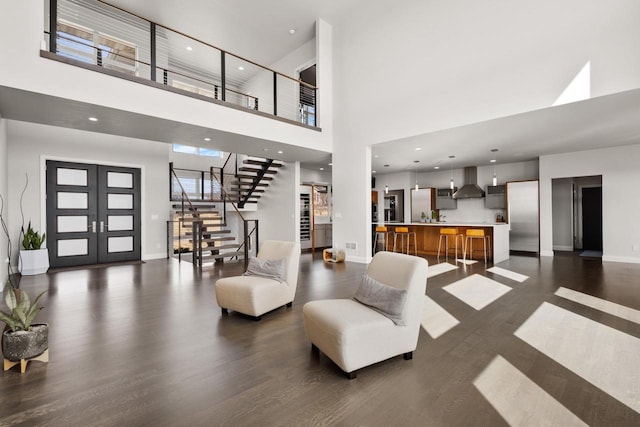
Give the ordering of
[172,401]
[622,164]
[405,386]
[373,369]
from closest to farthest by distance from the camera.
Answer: [172,401] → [405,386] → [373,369] → [622,164]

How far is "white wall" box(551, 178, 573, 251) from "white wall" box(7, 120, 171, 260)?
1235 centimetres

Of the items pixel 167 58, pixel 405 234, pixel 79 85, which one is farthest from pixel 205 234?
pixel 405 234

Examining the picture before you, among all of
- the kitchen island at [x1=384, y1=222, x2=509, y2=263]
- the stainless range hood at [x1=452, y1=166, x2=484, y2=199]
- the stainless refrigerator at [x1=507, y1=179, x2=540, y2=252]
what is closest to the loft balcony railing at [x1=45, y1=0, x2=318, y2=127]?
the kitchen island at [x1=384, y1=222, x2=509, y2=263]

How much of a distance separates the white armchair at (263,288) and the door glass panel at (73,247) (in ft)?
19.4

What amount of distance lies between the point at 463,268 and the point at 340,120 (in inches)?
186

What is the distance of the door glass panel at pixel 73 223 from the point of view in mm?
7250

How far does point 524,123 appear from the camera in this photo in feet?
18.6

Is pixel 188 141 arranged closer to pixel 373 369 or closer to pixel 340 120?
pixel 340 120

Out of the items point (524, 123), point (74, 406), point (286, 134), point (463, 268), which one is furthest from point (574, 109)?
point (74, 406)

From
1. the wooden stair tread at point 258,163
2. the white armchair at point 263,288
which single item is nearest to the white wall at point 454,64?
the wooden stair tread at point 258,163

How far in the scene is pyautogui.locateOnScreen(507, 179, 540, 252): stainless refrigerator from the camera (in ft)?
30.1

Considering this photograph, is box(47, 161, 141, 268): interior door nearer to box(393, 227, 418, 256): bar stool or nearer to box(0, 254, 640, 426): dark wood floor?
box(0, 254, 640, 426): dark wood floor

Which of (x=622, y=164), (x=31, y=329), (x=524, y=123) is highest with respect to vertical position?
(x=524, y=123)

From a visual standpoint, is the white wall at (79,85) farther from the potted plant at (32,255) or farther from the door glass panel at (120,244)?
the door glass panel at (120,244)
